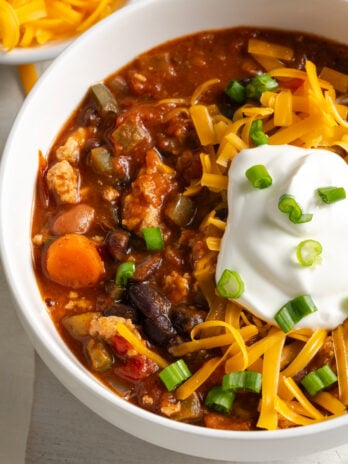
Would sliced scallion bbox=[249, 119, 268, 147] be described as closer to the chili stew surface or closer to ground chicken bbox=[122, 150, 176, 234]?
the chili stew surface

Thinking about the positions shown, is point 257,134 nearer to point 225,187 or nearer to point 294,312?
point 225,187

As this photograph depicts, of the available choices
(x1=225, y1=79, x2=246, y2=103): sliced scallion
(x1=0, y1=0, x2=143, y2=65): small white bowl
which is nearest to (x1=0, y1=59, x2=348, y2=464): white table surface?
(x1=0, y1=0, x2=143, y2=65): small white bowl

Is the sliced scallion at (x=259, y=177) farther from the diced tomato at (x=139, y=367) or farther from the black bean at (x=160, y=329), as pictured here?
the diced tomato at (x=139, y=367)

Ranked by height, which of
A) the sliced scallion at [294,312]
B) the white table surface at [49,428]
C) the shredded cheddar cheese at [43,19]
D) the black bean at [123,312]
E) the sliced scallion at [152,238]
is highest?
the shredded cheddar cheese at [43,19]

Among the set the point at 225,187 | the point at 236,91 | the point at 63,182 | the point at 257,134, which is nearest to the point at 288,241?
the point at 225,187

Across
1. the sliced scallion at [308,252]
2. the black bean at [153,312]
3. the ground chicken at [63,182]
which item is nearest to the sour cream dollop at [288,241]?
the sliced scallion at [308,252]

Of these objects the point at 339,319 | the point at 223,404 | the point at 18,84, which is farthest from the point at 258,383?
the point at 18,84
